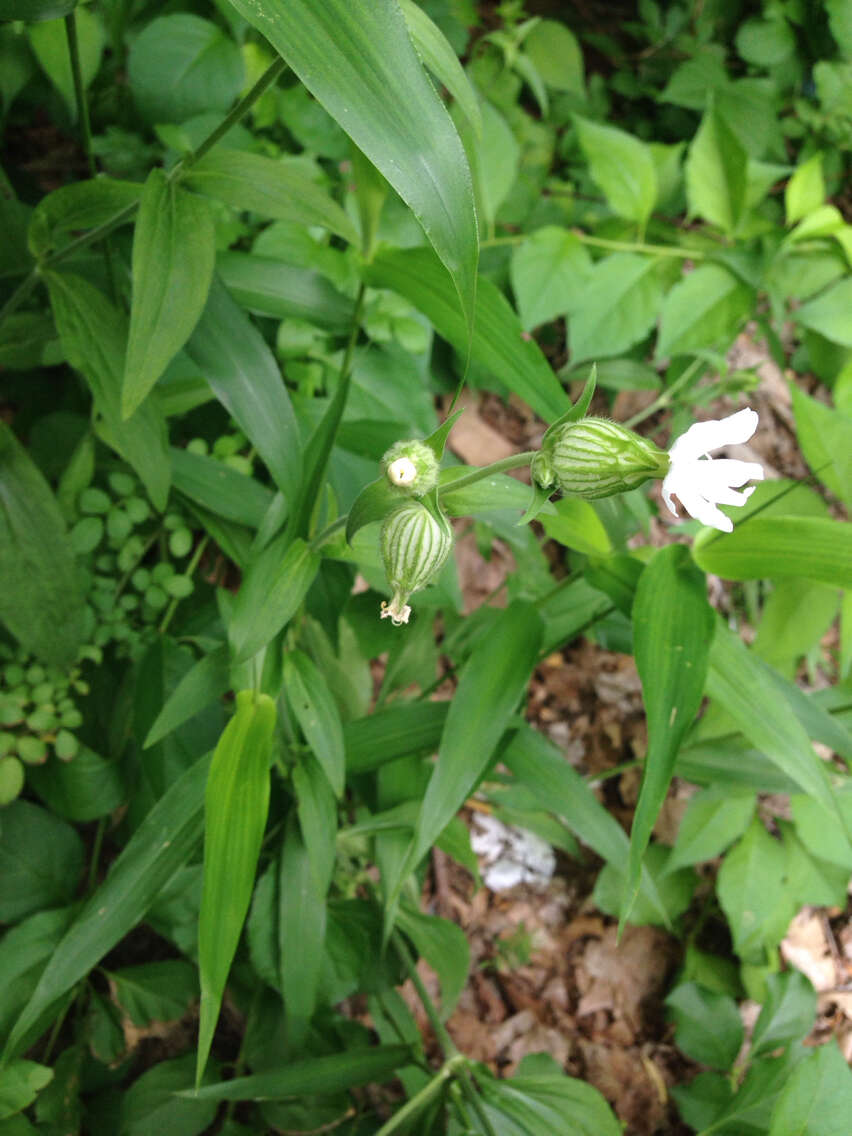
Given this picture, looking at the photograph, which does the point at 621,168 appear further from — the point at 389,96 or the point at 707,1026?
the point at 707,1026

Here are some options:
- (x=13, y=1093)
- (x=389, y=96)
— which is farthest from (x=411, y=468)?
(x=13, y=1093)

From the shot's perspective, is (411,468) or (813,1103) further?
(813,1103)

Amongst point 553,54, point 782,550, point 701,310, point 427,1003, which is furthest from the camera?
point 553,54

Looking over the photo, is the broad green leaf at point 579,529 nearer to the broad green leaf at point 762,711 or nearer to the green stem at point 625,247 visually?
the broad green leaf at point 762,711

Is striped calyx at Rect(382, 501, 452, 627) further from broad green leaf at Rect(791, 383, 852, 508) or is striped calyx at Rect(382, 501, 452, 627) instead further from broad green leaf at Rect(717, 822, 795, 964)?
broad green leaf at Rect(717, 822, 795, 964)

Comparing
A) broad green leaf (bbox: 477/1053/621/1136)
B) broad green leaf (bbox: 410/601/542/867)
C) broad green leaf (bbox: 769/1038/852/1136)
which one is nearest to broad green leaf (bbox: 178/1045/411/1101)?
broad green leaf (bbox: 477/1053/621/1136)

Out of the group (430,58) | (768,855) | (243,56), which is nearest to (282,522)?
(430,58)

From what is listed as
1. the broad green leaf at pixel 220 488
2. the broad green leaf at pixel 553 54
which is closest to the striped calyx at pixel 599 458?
the broad green leaf at pixel 220 488
